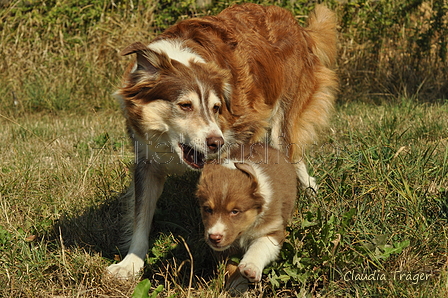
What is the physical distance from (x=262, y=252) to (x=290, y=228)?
1.45 ft

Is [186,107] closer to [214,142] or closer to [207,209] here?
[214,142]

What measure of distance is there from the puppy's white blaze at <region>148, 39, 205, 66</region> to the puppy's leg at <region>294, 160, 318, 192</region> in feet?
4.63

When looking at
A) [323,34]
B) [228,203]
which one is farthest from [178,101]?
[323,34]

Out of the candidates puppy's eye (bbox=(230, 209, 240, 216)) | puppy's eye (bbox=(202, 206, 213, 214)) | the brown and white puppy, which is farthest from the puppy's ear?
puppy's eye (bbox=(202, 206, 213, 214))

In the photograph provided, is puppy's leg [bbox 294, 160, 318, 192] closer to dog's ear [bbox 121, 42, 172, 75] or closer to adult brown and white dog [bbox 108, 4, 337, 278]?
adult brown and white dog [bbox 108, 4, 337, 278]

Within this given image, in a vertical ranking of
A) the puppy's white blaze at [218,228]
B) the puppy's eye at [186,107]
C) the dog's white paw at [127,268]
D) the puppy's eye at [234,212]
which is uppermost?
the puppy's eye at [186,107]

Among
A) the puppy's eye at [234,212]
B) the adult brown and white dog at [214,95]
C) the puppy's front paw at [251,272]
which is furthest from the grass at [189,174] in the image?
the puppy's eye at [234,212]

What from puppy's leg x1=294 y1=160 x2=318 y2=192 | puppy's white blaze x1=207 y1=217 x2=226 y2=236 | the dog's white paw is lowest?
the dog's white paw

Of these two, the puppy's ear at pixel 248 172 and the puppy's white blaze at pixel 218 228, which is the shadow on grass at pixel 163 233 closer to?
the puppy's white blaze at pixel 218 228

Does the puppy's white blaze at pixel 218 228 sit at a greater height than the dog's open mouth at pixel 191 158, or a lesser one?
lesser

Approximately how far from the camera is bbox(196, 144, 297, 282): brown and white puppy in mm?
3246

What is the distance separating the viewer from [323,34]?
5.50m

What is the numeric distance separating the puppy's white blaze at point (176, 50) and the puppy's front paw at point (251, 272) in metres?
1.52

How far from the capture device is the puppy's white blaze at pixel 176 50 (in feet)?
Result: 12.8
